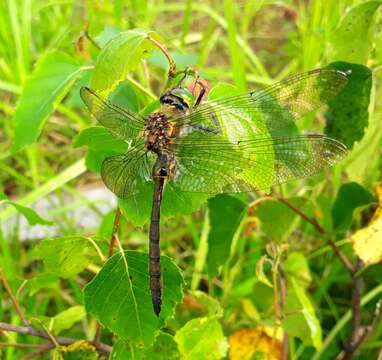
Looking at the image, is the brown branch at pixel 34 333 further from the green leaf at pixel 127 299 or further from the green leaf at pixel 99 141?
the green leaf at pixel 99 141

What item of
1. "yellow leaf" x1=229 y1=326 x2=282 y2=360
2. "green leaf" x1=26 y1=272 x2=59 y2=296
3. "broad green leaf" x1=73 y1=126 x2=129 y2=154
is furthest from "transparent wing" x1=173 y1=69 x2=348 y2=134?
"yellow leaf" x1=229 y1=326 x2=282 y2=360

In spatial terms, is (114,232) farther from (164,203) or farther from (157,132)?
(157,132)

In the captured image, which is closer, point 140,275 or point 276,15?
point 140,275

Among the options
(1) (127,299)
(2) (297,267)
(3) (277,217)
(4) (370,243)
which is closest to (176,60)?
(3) (277,217)

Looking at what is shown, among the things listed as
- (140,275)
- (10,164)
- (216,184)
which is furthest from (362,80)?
(10,164)

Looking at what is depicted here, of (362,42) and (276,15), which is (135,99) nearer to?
(362,42)

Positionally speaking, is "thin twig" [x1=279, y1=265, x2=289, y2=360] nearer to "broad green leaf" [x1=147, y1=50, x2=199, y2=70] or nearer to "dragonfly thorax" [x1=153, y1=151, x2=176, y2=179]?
"dragonfly thorax" [x1=153, y1=151, x2=176, y2=179]
